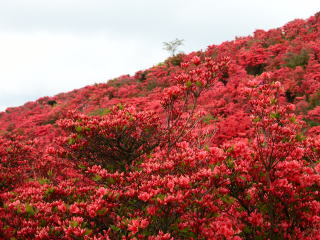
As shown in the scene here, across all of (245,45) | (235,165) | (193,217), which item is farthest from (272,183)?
(245,45)

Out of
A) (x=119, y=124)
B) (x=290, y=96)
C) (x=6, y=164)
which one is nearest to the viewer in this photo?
(x=119, y=124)

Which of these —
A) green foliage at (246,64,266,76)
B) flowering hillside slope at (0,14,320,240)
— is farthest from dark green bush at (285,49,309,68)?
flowering hillside slope at (0,14,320,240)

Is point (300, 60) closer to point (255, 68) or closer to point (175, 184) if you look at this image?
point (255, 68)

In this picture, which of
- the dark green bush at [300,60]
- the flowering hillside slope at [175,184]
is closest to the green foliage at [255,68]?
the dark green bush at [300,60]

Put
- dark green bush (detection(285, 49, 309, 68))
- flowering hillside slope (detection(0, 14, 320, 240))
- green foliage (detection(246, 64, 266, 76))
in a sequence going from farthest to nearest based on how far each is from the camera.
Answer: green foliage (detection(246, 64, 266, 76)), dark green bush (detection(285, 49, 309, 68)), flowering hillside slope (detection(0, 14, 320, 240))

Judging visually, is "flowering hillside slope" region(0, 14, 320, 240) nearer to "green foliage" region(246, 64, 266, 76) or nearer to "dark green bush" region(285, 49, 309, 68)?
"dark green bush" region(285, 49, 309, 68)

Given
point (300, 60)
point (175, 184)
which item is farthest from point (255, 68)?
point (175, 184)

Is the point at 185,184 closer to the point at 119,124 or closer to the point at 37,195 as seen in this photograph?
the point at 119,124

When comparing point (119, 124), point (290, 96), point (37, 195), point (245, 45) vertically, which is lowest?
point (290, 96)

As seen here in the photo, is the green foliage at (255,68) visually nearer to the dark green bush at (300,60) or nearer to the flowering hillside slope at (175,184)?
the dark green bush at (300,60)

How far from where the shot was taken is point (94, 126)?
5148 mm

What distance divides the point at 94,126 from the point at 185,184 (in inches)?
90.4

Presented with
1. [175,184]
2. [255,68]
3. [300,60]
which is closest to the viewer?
[175,184]

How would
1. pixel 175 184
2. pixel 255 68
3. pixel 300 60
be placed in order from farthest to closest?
pixel 255 68 < pixel 300 60 < pixel 175 184
